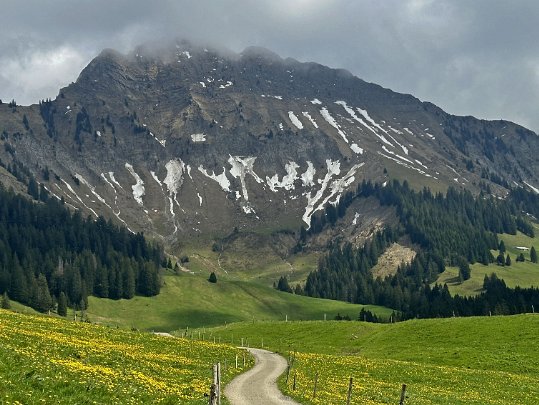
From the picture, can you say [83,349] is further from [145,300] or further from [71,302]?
[145,300]

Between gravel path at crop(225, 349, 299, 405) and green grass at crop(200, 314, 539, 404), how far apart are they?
1.41m

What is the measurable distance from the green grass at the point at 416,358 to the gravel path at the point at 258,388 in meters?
1.41

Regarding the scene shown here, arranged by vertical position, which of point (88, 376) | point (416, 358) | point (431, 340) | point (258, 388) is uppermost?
point (88, 376)

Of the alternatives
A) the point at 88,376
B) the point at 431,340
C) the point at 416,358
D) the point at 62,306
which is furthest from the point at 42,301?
the point at 88,376

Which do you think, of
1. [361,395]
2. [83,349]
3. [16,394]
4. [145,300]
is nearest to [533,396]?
[361,395]

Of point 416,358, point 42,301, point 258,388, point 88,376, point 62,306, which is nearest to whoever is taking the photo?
point 88,376

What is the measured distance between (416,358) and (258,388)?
40351 millimetres

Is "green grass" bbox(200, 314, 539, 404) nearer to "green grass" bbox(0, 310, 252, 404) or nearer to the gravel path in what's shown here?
the gravel path

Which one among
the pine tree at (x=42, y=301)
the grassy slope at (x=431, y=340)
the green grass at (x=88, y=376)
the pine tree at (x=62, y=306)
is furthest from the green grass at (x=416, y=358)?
the pine tree at (x=42, y=301)

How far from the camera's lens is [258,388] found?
43.5m

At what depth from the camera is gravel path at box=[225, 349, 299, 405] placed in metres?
36.5

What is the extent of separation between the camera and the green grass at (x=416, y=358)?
4600 centimetres

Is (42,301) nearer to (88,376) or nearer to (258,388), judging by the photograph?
(258,388)

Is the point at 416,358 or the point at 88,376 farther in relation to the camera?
the point at 416,358
